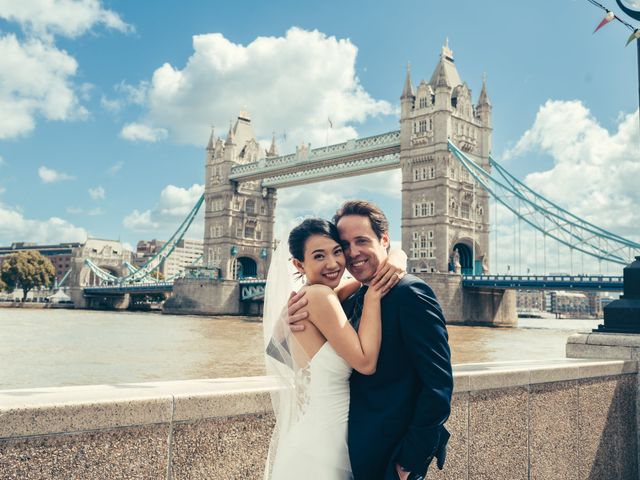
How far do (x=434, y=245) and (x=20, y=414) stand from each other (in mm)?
40318

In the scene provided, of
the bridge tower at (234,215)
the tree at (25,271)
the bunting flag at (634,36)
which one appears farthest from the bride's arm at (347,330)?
the tree at (25,271)

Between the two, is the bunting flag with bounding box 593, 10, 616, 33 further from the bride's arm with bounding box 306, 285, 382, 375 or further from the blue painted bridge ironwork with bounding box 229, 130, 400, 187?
the blue painted bridge ironwork with bounding box 229, 130, 400, 187

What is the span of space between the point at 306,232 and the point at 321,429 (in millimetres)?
577

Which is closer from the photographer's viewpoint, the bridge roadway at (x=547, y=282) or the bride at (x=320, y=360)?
the bride at (x=320, y=360)

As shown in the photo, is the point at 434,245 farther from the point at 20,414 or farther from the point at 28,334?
the point at 20,414

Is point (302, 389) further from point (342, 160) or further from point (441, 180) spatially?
point (342, 160)

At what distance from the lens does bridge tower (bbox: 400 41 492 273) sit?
136 feet

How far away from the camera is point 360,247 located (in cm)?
193

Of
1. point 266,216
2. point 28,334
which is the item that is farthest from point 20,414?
point 266,216

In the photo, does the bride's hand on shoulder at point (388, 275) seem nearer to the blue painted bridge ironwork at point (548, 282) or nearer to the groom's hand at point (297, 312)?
the groom's hand at point (297, 312)

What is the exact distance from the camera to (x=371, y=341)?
177cm

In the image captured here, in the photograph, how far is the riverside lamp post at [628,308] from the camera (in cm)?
405

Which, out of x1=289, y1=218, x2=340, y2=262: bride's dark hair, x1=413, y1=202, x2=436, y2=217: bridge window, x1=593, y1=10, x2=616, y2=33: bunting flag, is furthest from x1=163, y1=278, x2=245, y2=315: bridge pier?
x1=289, y1=218, x2=340, y2=262: bride's dark hair

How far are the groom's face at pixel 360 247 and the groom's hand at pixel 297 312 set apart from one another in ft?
0.67
